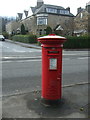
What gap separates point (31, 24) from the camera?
5000cm

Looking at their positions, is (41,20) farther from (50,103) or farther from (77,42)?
(50,103)

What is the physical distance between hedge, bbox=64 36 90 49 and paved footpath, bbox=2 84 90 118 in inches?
866

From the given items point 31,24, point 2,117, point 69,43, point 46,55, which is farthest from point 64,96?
point 31,24

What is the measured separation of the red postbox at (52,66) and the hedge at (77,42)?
74.8 ft

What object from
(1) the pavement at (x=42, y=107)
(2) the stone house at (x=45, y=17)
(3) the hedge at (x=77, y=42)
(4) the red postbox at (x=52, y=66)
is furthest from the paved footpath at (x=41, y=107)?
(2) the stone house at (x=45, y=17)

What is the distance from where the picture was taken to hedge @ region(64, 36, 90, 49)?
2679 centimetres

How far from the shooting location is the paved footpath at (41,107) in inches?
149

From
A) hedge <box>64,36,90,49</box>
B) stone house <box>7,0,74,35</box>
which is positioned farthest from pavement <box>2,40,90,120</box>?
stone house <box>7,0,74,35</box>

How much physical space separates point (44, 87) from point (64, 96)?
0.86 m

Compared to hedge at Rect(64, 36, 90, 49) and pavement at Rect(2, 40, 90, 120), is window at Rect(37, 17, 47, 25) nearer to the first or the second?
hedge at Rect(64, 36, 90, 49)

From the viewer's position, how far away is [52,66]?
419cm

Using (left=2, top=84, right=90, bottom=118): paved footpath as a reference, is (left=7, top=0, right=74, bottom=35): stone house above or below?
above

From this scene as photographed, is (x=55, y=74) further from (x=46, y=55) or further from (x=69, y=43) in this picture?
(x=69, y=43)

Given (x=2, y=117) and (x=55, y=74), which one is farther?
(x=55, y=74)
